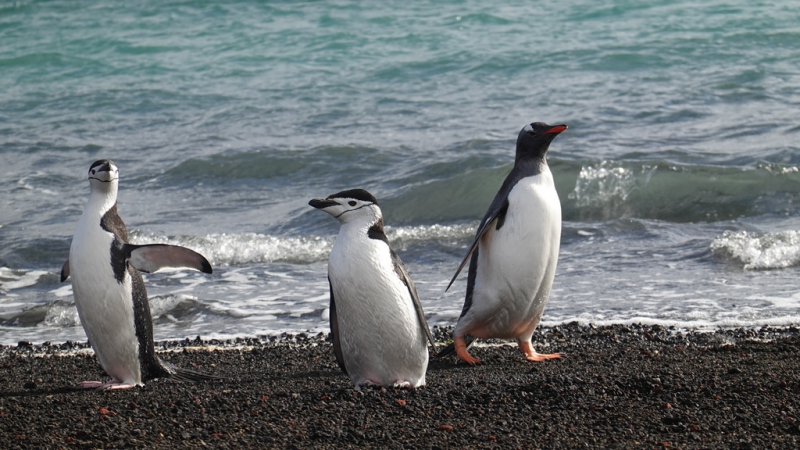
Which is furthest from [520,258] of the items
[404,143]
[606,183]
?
[404,143]

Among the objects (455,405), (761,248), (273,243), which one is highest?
(455,405)

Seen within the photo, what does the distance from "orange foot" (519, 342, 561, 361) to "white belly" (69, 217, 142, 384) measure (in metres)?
2.07

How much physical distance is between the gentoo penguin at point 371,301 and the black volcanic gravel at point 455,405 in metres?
0.19

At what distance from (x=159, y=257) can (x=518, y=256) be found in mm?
1920

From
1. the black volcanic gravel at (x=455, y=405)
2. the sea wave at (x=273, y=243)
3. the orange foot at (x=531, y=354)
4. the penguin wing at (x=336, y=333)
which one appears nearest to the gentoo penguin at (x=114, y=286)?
the black volcanic gravel at (x=455, y=405)

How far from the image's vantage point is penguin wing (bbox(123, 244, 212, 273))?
4.42 m

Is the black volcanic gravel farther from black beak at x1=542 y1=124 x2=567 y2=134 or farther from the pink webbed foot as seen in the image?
black beak at x1=542 y1=124 x2=567 y2=134

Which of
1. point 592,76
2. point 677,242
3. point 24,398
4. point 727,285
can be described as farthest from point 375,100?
point 24,398

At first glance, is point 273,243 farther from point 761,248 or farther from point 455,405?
point 455,405

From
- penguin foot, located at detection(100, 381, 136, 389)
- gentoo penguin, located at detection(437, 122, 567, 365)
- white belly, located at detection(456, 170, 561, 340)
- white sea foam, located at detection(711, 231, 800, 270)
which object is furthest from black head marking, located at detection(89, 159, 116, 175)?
white sea foam, located at detection(711, 231, 800, 270)

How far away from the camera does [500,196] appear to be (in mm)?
5211

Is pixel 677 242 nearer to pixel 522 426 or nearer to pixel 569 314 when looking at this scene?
pixel 569 314

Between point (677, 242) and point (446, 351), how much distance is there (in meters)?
3.82

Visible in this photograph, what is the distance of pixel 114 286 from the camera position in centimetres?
452
